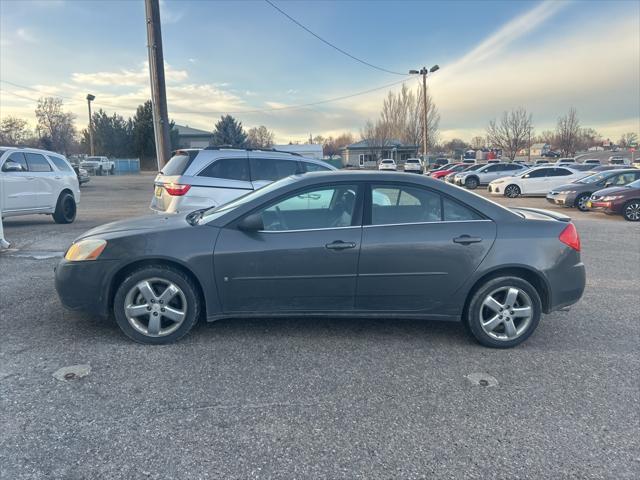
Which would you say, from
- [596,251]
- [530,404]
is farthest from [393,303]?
[596,251]

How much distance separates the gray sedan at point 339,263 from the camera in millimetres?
3562

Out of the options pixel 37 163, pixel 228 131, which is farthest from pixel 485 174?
pixel 228 131

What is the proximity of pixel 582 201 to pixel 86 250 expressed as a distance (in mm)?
15853

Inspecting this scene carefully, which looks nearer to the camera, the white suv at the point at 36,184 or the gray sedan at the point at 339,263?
the gray sedan at the point at 339,263

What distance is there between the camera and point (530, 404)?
2861mm

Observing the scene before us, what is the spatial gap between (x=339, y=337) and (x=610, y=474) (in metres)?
2.15

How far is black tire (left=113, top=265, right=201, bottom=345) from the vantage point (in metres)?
3.55

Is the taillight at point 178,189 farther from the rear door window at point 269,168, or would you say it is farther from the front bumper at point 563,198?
the front bumper at point 563,198

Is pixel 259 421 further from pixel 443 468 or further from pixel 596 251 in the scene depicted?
pixel 596 251

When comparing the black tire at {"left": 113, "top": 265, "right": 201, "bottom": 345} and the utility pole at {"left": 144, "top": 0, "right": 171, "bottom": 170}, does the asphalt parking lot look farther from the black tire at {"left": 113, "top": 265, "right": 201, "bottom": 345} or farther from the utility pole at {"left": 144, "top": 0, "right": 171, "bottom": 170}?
the utility pole at {"left": 144, "top": 0, "right": 171, "bottom": 170}

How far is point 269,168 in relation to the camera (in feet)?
24.9

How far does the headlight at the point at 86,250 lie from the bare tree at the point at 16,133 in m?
72.8

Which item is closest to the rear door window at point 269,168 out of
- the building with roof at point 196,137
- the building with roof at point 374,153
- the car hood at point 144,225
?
the car hood at point 144,225

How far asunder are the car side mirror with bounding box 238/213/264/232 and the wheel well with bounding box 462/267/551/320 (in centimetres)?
192
